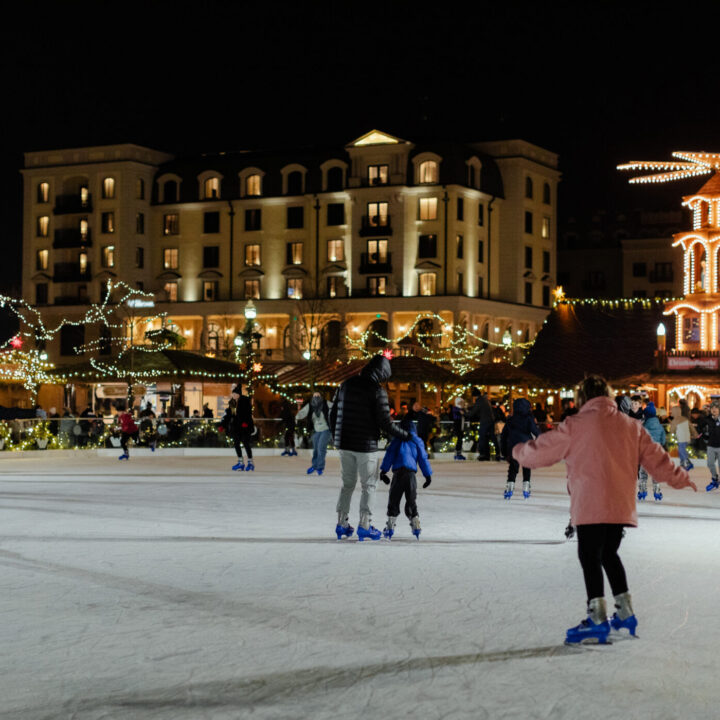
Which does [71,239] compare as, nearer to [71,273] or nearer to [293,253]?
[71,273]

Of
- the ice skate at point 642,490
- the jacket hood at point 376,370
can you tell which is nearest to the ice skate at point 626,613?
the jacket hood at point 376,370

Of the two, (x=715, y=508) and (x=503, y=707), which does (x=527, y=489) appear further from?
(x=503, y=707)

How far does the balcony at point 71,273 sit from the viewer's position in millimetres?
74188

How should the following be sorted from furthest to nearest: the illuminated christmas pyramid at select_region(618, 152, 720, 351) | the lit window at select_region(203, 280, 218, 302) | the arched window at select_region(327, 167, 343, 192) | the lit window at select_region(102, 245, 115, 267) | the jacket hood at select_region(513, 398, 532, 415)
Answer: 1. the lit window at select_region(102, 245, 115, 267)
2. the lit window at select_region(203, 280, 218, 302)
3. the arched window at select_region(327, 167, 343, 192)
4. the illuminated christmas pyramid at select_region(618, 152, 720, 351)
5. the jacket hood at select_region(513, 398, 532, 415)

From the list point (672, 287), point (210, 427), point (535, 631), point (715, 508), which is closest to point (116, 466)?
point (210, 427)

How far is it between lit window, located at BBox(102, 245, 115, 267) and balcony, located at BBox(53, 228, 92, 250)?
1.20m

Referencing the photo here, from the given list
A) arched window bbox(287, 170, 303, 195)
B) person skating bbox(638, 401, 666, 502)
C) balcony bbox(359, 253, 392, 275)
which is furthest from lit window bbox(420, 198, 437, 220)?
person skating bbox(638, 401, 666, 502)

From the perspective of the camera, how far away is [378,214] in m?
68.0

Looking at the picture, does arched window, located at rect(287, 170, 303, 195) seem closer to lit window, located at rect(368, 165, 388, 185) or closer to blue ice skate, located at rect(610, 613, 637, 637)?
lit window, located at rect(368, 165, 388, 185)

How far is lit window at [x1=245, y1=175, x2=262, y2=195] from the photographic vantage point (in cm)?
7143

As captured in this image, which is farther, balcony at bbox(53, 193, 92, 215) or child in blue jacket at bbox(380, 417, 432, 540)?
balcony at bbox(53, 193, 92, 215)

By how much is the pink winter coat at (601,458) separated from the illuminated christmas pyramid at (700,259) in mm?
33340

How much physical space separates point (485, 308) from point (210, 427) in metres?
38.7

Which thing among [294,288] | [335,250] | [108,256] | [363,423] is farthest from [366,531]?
[108,256]
